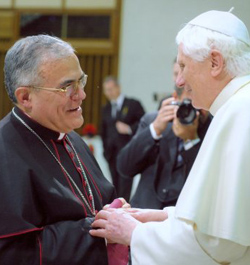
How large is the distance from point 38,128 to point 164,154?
1.27 metres

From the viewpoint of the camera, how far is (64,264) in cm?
200

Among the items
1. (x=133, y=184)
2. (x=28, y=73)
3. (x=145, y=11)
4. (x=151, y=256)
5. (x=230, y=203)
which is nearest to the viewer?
(x=230, y=203)

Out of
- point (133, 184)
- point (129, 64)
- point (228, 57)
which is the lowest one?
point (133, 184)

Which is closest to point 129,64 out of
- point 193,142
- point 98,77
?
point 98,77

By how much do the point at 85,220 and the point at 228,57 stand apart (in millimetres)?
873

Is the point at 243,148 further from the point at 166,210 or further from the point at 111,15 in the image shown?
the point at 111,15

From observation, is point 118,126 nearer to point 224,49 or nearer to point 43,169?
point 43,169

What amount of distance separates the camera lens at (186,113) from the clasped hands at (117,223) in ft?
3.61

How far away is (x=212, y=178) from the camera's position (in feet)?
6.06

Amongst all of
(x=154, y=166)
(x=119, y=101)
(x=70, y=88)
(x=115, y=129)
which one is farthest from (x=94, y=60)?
(x=70, y=88)

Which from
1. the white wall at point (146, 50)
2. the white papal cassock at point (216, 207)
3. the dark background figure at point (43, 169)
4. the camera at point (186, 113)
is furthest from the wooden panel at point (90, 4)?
the white papal cassock at point (216, 207)

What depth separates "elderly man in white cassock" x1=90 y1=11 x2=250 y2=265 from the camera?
1782 millimetres

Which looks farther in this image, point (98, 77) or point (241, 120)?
point (98, 77)

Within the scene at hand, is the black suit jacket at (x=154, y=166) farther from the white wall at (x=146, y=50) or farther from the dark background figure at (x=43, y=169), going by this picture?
the white wall at (x=146, y=50)
